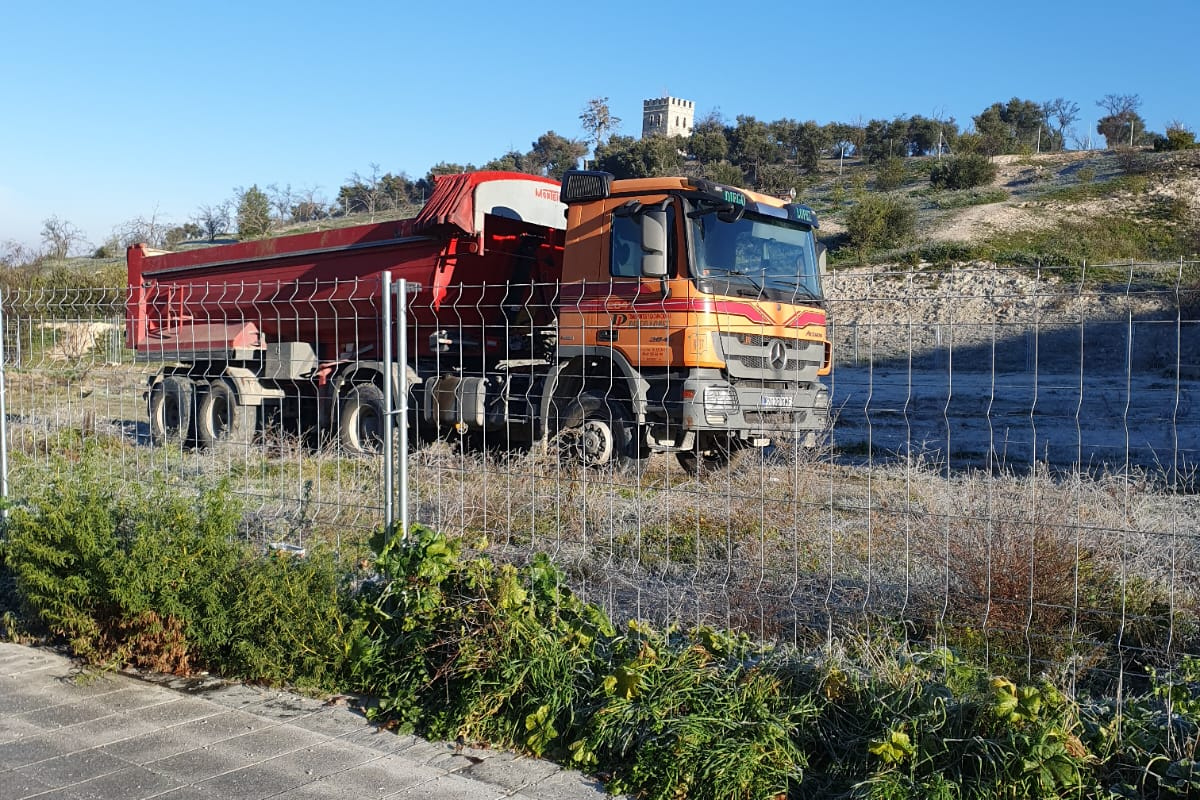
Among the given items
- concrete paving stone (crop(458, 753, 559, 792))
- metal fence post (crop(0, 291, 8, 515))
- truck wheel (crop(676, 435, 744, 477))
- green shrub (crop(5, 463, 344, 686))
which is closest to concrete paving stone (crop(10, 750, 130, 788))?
green shrub (crop(5, 463, 344, 686))

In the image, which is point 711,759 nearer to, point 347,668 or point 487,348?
point 347,668

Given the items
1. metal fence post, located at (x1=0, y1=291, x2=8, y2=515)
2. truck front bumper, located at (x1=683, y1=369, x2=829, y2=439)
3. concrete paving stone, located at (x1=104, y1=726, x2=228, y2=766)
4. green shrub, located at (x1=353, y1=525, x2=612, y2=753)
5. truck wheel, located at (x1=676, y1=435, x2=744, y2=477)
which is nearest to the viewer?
concrete paving stone, located at (x1=104, y1=726, x2=228, y2=766)

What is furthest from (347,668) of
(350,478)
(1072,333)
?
(1072,333)

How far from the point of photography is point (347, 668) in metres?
4.73

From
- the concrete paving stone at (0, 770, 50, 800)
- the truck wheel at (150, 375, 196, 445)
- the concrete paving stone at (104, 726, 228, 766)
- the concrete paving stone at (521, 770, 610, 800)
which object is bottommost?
the concrete paving stone at (521, 770, 610, 800)

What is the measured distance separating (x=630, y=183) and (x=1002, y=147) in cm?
4700

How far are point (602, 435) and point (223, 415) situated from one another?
25.4 ft

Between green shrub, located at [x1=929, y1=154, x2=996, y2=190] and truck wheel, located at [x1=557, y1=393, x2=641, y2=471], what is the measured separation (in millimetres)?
38899

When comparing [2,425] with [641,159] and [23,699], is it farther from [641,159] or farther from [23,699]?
[641,159]

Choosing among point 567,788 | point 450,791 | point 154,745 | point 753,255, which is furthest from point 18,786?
point 753,255

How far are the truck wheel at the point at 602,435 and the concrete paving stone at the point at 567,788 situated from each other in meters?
3.46

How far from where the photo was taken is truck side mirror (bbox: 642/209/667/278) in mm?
9125

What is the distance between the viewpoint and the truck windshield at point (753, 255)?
9328mm

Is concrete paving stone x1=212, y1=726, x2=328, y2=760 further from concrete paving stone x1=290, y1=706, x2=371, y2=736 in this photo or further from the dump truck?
the dump truck
